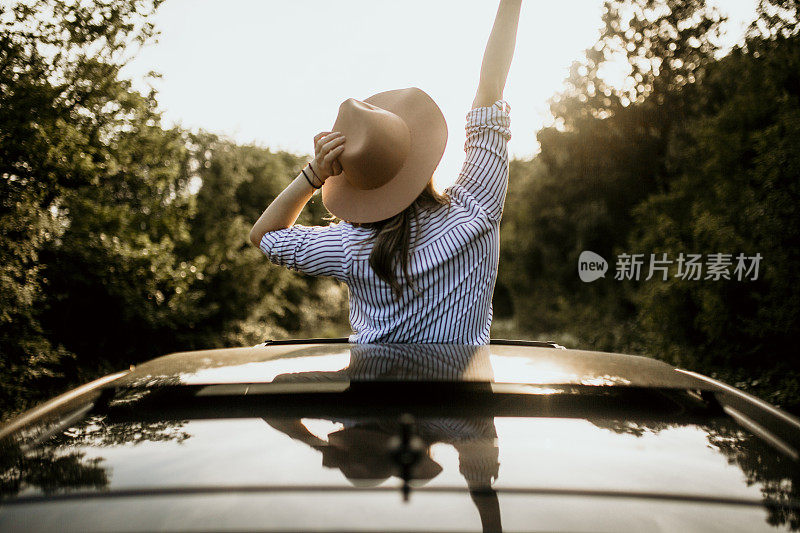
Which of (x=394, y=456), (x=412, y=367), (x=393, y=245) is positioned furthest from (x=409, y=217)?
(x=394, y=456)

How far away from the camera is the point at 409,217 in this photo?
259cm

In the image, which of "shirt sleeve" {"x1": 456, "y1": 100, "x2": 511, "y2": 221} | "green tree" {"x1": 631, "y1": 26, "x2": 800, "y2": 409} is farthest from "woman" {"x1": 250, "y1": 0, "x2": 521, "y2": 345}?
"green tree" {"x1": 631, "y1": 26, "x2": 800, "y2": 409}

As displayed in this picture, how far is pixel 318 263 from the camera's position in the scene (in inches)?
98.3

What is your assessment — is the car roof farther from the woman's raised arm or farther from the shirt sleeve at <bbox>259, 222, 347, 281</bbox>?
the woman's raised arm

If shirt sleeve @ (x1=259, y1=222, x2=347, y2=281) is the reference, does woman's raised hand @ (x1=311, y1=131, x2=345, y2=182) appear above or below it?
above

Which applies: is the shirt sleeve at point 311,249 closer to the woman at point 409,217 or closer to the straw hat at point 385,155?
the woman at point 409,217

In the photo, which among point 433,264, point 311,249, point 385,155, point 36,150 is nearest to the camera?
point 433,264

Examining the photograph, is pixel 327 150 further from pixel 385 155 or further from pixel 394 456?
pixel 394 456

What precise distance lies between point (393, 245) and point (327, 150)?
54 cm

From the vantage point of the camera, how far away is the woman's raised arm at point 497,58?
274cm

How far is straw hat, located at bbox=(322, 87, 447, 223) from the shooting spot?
2701 millimetres

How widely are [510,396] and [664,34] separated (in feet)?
51.5

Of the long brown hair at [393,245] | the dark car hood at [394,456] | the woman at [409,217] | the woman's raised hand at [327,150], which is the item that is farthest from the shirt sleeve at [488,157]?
the dark car hood at [394,456]

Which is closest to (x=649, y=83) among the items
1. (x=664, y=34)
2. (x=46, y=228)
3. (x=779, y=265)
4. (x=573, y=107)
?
(x=664, y=34)
